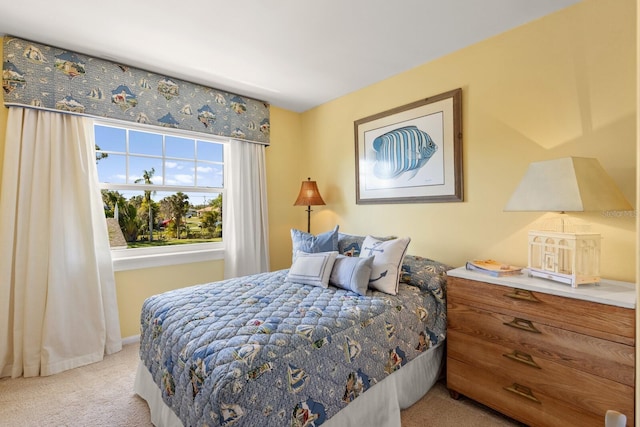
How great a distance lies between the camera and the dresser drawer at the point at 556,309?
1320mm

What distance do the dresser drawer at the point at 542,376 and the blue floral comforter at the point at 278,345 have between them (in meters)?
0.20

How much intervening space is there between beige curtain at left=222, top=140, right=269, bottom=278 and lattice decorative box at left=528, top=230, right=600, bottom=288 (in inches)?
101

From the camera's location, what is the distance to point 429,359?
1.99m

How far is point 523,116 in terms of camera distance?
204 cm

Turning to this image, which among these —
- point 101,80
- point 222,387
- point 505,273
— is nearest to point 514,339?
point 505,273

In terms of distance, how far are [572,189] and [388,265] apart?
1.09 metres

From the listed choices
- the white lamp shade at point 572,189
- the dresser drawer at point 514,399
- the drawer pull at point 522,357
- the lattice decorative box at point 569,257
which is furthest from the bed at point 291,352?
the white lamp shade at point 572,189

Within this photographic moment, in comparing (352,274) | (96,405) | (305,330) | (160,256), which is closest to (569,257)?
(352,274)

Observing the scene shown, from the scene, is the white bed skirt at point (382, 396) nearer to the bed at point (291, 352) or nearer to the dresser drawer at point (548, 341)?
the bed at point (291, 352)

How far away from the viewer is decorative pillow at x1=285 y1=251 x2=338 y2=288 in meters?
2.16

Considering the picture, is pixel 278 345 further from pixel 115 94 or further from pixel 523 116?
pixel 115 94

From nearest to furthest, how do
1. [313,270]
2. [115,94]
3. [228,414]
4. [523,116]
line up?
[228,414], [523,116], [313,270], [115,94]

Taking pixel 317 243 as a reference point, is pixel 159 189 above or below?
above

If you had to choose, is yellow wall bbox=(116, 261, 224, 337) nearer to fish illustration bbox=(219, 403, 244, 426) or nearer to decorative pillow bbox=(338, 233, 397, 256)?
decorative pillow bbox=(338, 233, 397, 256)
